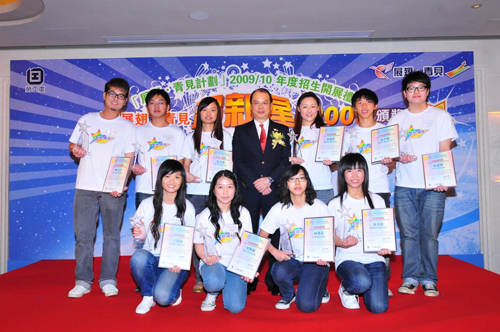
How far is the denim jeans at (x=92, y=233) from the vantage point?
11.1 feet

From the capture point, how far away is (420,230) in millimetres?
3420

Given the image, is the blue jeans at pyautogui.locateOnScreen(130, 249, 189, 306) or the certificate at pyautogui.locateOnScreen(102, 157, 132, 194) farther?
the certificate at pyautogui.locateOnScreen(102, 157, 132, 194)

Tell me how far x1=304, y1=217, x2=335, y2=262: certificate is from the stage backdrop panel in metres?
2.68

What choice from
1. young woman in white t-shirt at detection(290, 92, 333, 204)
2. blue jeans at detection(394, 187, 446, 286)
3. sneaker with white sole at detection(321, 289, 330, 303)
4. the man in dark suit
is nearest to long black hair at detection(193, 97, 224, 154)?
the man in dark suit

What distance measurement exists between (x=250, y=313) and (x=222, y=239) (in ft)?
1.92

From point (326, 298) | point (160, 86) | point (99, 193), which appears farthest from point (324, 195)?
point (160, 86)

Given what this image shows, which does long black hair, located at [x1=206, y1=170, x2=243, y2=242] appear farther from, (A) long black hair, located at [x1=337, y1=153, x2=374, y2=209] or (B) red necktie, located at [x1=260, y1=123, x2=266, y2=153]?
(A) long black hair, located at [x1=337, y1=153, x2=374, y2=209]

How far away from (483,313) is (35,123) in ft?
18.3

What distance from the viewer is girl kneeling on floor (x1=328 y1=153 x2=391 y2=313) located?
2.86 metres

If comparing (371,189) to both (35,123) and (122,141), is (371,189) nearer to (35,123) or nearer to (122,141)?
(122,141)

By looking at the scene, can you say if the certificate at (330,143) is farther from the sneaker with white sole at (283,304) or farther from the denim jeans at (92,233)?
the denim jeans at (92,233)

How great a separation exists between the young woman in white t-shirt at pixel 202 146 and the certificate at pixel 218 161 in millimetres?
211

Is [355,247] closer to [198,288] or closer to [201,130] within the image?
[198,288]

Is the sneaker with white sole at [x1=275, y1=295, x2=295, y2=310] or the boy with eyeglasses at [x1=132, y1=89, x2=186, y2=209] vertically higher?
the boy with eyeglasses at [x1=132, y1=89, x2=186, y2=209]
